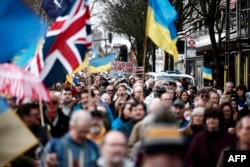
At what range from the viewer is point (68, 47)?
10.6 m

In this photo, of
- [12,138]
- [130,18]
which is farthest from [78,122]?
[130,18]

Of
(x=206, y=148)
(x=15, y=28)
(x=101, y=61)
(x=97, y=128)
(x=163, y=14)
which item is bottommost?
(x=206, y=148)

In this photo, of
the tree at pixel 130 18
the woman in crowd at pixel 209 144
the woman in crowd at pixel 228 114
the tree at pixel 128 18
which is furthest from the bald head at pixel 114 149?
the tree at pixel 128 18

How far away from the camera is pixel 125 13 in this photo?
180 feet

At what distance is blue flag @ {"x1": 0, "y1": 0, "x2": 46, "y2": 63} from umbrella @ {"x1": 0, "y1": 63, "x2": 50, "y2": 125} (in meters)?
0.19

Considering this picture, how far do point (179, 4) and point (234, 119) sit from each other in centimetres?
2887

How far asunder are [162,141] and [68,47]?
255 inches

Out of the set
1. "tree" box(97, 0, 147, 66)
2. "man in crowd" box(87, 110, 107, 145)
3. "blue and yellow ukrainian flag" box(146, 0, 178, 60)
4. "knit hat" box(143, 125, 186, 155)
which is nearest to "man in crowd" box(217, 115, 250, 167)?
"man in crowd" box(87, 110, 107, 145)

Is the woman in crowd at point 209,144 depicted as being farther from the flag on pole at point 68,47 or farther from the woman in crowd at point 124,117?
the flag on pole at point 68,47

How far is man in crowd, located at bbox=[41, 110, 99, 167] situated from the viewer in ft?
22.4

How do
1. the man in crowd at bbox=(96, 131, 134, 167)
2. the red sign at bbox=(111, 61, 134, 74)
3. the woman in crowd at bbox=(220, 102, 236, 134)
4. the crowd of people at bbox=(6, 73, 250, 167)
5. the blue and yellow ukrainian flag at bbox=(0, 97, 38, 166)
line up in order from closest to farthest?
the crowd of people at bbox=(6, 73, 250, 167) → the man in crowd at bbox=(96, 131, 134, 167) → the blue and yellow ukrainian flag at bbox=(0, 97, 38, 166) → the woman in crowd at bbox=(220, 102, 236, 134) → the red sign at bbox=(111, 61, 134, 74)

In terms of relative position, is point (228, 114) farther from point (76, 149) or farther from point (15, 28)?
point (76, 149)

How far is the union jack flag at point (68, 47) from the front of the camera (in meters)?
10.6

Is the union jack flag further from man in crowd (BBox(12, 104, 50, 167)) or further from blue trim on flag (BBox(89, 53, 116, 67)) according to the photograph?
blue trim on flag (BBox(89, 53, 116, 67))
